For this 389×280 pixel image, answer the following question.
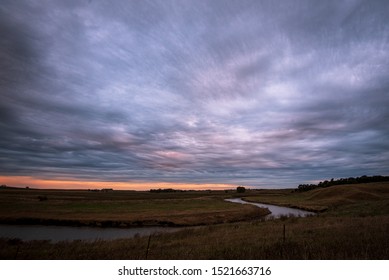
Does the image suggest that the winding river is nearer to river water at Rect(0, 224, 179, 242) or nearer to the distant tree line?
river water at Rect(0, 224, 179, 242)

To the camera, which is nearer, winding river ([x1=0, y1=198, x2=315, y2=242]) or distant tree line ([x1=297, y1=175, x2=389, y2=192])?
winding river ([x1=0, y1=198, x2=315, y2=242])

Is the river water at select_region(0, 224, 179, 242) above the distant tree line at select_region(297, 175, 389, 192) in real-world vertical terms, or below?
below

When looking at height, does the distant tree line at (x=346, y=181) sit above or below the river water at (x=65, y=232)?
above

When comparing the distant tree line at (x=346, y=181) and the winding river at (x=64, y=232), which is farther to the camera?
the distant tree line at (x=346, y=181)

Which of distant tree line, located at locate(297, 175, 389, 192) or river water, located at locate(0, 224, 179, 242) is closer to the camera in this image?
river water, located at locate(0, 224, 179, 242)

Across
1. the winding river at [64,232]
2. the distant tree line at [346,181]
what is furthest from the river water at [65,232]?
the distant tree line at [346,181]

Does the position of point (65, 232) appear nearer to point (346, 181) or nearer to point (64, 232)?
point (64, 232)

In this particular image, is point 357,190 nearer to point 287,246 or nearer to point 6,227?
point 287,246

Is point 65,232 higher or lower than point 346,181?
lower

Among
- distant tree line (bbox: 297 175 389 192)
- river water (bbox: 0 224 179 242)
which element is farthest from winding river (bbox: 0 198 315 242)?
distant tree line (bbox: 297 175 389 192)

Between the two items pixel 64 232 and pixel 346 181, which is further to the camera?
pixel 346 181

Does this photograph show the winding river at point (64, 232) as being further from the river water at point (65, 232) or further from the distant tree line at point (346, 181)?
the distant tree line at point (346, 181)

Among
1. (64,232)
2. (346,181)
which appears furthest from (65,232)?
(346,181)

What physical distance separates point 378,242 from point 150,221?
120 feet
